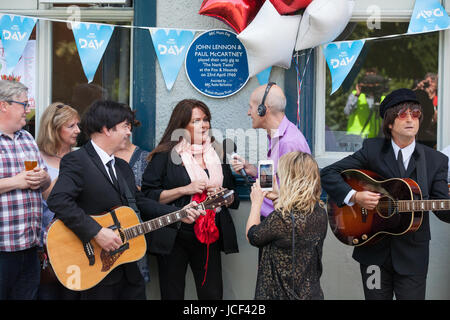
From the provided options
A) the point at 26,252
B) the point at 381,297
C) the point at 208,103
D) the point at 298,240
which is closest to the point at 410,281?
the point at 381,297

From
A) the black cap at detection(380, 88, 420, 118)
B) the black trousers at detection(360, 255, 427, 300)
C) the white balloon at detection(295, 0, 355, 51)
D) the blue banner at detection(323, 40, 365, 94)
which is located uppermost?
the white balloon at detection(295, 0, 355, 51)

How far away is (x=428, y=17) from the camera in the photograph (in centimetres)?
500

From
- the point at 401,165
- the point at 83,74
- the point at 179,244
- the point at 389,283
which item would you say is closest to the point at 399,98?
the point at 401,165

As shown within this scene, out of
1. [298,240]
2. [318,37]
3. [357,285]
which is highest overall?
[318,37]

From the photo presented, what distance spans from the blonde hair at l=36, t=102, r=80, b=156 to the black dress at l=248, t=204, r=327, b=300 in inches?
77.2

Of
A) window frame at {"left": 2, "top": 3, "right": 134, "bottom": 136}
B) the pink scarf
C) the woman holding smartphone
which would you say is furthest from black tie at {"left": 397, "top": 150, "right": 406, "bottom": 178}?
window frame at {"left": 2, "top": 3, "right": 134, "bottom": 136}

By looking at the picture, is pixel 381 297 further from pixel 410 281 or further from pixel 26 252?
pixel 26 252

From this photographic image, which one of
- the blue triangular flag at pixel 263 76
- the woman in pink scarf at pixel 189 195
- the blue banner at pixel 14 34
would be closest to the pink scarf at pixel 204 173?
the woman in pink scarf at pixel 189 195

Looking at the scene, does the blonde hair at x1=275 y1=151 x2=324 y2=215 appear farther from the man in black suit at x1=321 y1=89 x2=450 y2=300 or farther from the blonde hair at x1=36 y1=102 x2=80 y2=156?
the blonde hair at x1=36 y1=102 x2=80 y2=156

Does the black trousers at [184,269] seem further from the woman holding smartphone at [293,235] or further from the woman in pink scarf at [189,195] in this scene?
the woman holding smartphone at [293,235]

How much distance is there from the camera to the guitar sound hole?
406 centimetres

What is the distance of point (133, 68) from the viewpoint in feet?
17.3

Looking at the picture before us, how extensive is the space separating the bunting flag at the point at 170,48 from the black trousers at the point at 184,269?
1.56 metres

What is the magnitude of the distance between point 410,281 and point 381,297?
23 centimetres
